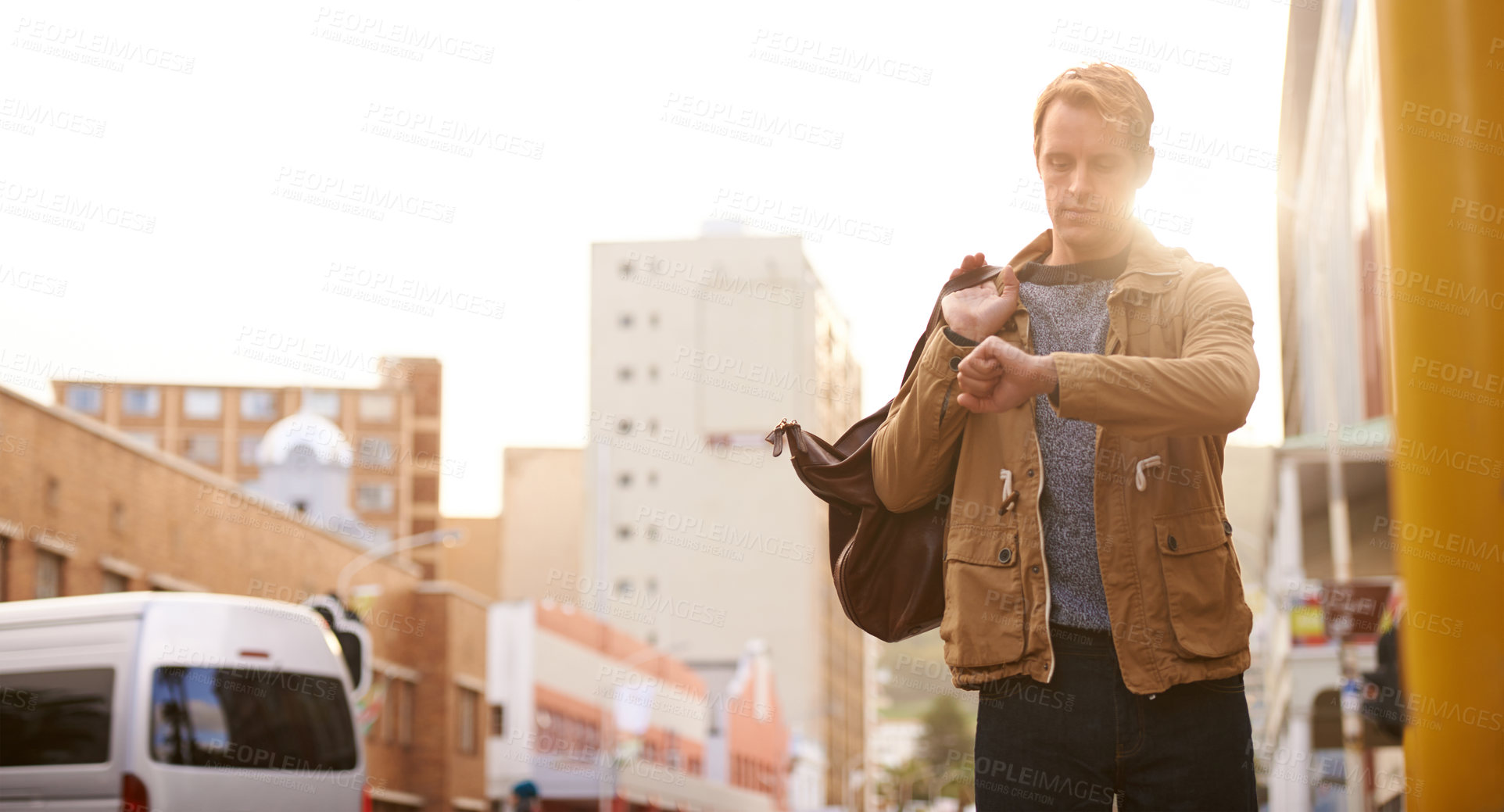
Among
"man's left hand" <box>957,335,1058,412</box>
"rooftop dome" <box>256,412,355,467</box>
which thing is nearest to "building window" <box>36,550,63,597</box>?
"man's left hand" <box>957,335,1058,412</box>

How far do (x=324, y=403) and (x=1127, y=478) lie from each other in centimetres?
10059

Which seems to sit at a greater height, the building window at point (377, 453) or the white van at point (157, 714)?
the building window at point (377, 453)

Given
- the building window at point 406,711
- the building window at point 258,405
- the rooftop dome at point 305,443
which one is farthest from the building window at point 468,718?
the building window at point 258,405

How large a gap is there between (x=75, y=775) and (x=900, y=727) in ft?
605

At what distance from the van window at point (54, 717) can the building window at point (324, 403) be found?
89115mm

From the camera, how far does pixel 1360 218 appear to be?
23.5 meters

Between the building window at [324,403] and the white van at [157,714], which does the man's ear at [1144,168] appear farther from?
the building window at [324,403]

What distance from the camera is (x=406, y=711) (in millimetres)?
38656

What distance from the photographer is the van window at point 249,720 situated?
1156 centimetres

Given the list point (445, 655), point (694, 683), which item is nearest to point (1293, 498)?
point (445, 655)

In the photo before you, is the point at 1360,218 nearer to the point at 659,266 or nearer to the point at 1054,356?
the point at 1054,356

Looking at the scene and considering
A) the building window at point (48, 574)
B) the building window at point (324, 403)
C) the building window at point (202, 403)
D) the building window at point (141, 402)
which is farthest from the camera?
the building window at point (141, 402)

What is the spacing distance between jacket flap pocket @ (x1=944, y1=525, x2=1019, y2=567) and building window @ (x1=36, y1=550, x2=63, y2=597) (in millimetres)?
23097

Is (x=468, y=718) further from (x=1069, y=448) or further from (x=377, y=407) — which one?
(x=377, y=407)
